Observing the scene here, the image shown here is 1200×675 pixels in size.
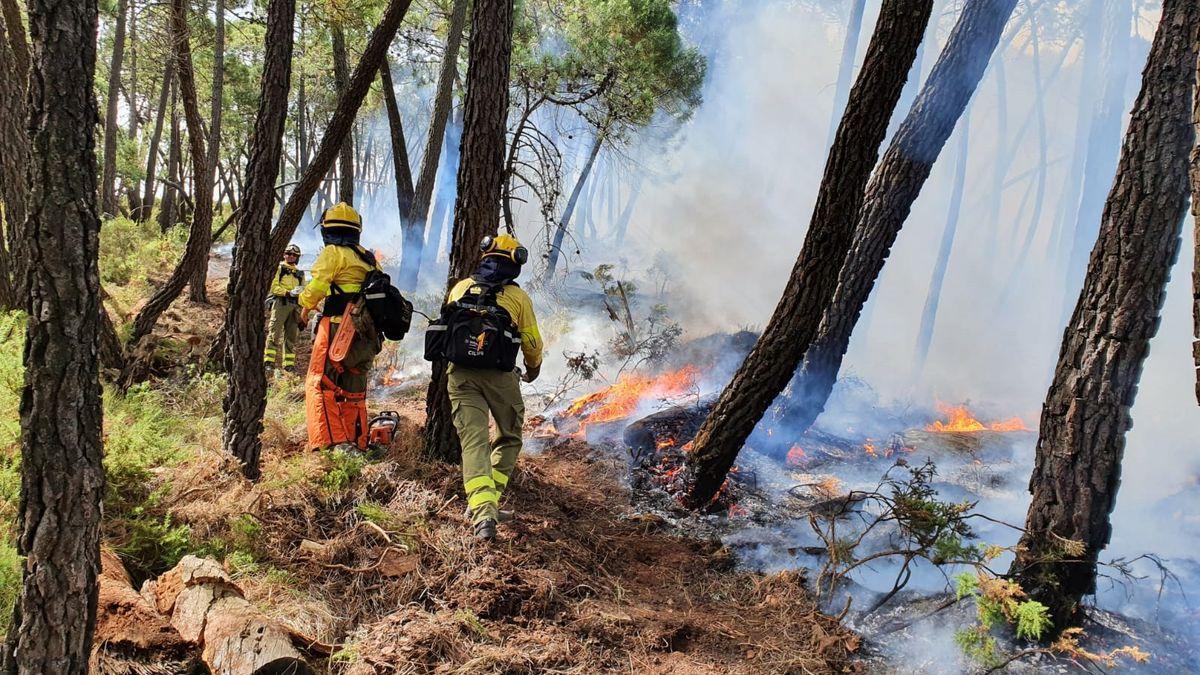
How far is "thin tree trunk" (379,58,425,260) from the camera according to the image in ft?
35.6

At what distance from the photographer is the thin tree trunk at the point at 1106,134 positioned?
20531 mm

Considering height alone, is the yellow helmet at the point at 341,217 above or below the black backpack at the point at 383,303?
above

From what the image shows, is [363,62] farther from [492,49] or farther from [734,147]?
[734,147]

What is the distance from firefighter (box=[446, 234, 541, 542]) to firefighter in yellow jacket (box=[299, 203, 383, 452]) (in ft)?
3.22

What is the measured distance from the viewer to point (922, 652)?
3.66 metres

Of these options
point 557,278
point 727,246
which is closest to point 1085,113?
point 727,246

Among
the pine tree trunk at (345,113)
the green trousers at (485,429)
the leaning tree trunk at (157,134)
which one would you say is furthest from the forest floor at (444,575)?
the leaning tree trunk at (157,134)

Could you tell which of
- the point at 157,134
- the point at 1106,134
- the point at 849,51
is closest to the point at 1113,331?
the point at 849,51

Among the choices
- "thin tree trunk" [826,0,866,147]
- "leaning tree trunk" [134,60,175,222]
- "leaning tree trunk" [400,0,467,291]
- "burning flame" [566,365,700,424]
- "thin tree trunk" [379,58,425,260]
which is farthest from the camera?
"thin tree trunk" [826,0,866,147]

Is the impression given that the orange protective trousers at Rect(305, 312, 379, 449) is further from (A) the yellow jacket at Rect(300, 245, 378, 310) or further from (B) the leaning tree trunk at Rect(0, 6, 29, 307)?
(B) the leaning tree trunk at Rect(0, 6, 29, 307)

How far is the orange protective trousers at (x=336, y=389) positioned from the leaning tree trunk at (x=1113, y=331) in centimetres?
460

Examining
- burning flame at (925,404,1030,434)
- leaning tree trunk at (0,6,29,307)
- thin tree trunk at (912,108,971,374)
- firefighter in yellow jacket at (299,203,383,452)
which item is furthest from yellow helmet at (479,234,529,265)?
thin tree trunk at (912,108,971,374)

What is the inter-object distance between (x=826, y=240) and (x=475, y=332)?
256cm

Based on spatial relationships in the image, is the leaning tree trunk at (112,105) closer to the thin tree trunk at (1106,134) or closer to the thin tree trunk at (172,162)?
the thin tree trunk at (172,162)
